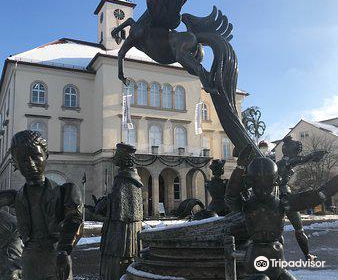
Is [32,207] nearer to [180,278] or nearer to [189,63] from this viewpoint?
[180,278]

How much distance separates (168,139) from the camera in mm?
36312

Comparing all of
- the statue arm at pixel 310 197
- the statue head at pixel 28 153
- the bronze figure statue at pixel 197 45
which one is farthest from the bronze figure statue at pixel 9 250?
the bronze figure statue at pixel 197 45

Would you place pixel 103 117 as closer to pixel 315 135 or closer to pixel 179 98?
pixel 179 98

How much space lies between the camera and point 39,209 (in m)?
2.13

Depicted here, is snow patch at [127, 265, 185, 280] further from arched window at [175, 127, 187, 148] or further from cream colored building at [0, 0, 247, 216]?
arched window at [175, 127, 187, 148]

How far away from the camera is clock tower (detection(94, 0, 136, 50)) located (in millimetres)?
41219

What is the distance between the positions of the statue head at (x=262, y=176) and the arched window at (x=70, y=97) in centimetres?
3433

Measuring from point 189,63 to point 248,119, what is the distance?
48.9 feet

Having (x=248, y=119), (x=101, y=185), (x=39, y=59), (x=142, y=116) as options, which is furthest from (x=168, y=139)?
(x=248, y=119)

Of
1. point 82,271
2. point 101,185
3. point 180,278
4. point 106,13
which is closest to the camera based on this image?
point 180,278

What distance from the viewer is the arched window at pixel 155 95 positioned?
119 feet

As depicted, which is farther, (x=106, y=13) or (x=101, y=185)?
(x=106, y=13)

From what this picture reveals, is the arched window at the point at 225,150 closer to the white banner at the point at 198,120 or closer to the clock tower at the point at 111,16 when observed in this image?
the white banner at the point at 198,120

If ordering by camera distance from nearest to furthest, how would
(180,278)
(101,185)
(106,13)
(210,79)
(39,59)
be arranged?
1. (180,278)
2. (210,79)
3. (101,185)
4. (39,59)
5. (106,13)
